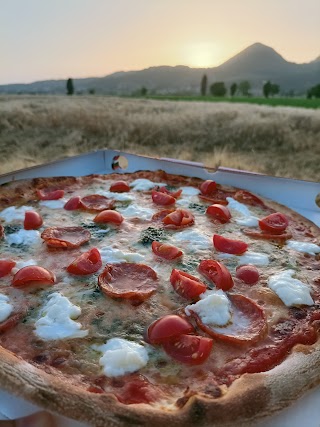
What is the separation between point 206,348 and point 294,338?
60cm

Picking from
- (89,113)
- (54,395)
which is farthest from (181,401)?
(89,113)

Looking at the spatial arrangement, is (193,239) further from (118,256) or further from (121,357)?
(121,357)

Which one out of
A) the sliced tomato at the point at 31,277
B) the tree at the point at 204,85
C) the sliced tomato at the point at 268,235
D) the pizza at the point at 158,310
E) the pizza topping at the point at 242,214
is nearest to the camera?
the pizza at the point at 158,310

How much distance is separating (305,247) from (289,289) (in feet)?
2.83

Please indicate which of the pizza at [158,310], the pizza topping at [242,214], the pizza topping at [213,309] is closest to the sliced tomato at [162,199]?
the pizza at [158,310]

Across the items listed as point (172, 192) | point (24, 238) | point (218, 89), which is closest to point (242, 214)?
point (172, 192)

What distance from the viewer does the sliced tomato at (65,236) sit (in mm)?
3836

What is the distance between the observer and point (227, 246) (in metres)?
3.84

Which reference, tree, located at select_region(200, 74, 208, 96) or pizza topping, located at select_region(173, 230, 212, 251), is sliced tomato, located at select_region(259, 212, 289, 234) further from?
tree, located at select_region(200, 74, 208, 96)

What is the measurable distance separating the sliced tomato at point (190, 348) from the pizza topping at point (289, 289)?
0.81m

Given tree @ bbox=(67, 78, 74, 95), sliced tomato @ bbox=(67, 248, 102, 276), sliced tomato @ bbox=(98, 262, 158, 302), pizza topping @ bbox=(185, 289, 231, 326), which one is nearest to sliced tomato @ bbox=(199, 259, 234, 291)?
pizza topping @ bbox=(185, 289, 231, 326)

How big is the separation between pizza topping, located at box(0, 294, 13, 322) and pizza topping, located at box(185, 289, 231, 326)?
1132 mm

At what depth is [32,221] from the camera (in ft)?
14.1

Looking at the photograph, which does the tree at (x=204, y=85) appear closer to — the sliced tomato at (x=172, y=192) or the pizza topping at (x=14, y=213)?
the sliced tomato at (x=172, y=192)
